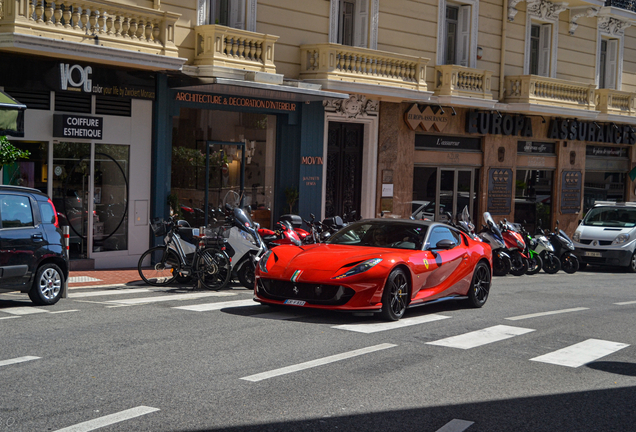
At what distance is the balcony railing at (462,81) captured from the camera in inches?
932

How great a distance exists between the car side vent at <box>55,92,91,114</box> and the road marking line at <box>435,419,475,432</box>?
1215cm

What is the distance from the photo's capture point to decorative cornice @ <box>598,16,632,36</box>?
30.1m

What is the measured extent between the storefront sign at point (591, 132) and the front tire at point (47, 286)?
21.1m

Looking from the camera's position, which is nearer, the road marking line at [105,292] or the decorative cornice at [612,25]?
the road marking line at [105,292]

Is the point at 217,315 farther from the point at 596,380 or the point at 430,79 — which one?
the point at 430,79

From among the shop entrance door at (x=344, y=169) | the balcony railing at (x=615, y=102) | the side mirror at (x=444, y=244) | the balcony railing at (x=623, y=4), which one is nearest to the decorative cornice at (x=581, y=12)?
the balcony railing at (x=623, y=4)

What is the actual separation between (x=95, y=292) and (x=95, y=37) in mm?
5316

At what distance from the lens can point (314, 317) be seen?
10398 millimetres

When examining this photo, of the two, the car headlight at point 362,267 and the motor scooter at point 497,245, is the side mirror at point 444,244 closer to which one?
the car headlight at point 362,267

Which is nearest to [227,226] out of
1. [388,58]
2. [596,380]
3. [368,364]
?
[368,364]

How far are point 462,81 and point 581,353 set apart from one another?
53.4 ft

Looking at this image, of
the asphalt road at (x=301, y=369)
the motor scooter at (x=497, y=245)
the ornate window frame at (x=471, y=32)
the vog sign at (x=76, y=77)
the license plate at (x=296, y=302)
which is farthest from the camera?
the ornate window frame at (x=471, y=32)

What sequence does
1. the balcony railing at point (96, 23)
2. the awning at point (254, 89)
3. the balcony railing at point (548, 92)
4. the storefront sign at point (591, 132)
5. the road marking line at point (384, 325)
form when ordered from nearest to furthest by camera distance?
the road marking line at point (384, 325), the balcony railing at point (96, 23), the awning at point (254, 89), the balcony railing at point (548, 92), the storefront sign at point (591, 132)

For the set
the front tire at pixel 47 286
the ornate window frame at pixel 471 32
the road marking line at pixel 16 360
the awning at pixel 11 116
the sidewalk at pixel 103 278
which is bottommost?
the sidewalk at pixel 103 278
